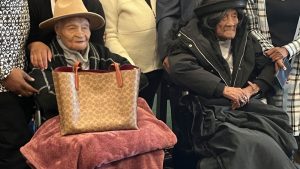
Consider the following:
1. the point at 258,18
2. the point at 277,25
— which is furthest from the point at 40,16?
the point at 277,25

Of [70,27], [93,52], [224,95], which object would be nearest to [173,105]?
[224,95]

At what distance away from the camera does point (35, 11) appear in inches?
88.8

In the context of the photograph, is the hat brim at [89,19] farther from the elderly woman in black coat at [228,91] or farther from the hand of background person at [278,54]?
the hand of background person at [278,54]

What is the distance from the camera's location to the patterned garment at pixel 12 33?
206 centimetres

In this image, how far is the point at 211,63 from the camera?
2.45 m

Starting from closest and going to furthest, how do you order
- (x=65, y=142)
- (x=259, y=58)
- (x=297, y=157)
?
(x=65, y=142), (x=259, y=58), (x=297, y=157)

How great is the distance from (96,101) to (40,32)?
1.88ft

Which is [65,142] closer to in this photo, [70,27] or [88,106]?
[88,106]

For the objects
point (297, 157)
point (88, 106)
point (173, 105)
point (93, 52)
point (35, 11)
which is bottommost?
point (297, 157)

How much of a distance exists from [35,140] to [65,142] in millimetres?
179

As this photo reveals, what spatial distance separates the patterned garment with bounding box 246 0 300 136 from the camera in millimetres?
2631

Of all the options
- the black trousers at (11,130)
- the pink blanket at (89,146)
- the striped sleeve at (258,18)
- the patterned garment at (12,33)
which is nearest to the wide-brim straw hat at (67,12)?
the patterned garment at (12,33)

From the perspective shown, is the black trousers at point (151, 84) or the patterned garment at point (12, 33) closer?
the patterned garment at point (12, 33)

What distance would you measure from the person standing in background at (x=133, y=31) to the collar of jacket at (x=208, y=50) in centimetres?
20
